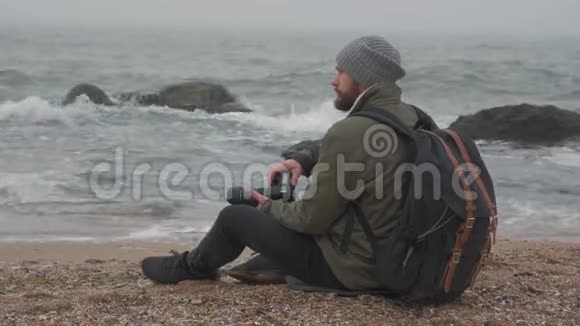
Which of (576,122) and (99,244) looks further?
(576,122)

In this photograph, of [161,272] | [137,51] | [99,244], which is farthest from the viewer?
[137,51]

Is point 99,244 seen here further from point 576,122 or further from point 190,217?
point 576,122

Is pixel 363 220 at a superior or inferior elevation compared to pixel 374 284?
superior

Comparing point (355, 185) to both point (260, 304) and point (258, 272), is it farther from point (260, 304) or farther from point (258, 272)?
point (258, 272)

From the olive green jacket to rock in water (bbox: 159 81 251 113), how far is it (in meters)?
17.3

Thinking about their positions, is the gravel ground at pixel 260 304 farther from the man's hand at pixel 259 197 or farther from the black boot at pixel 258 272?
the man's hand at pixel 259 197

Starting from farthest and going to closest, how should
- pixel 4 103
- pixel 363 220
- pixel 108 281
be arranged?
pixel 4 103
pixel 108 281
pixel 363 220

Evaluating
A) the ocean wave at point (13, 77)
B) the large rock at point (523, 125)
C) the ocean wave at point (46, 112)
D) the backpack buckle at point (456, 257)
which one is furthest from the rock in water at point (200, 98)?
the backpack buckle at point (456, 257)

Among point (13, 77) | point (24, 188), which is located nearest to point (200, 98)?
point (13, 77)

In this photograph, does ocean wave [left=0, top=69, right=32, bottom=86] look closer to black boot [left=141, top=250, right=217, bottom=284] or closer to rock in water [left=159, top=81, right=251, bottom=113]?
rock in water [left=159, top=81, right=251, bottom=113]

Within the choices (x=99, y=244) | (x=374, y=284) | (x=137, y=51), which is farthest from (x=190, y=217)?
(x=137, y=51)

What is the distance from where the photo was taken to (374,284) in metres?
4.21

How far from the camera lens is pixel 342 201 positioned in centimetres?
393

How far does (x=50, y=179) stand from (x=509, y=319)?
27.4ft
